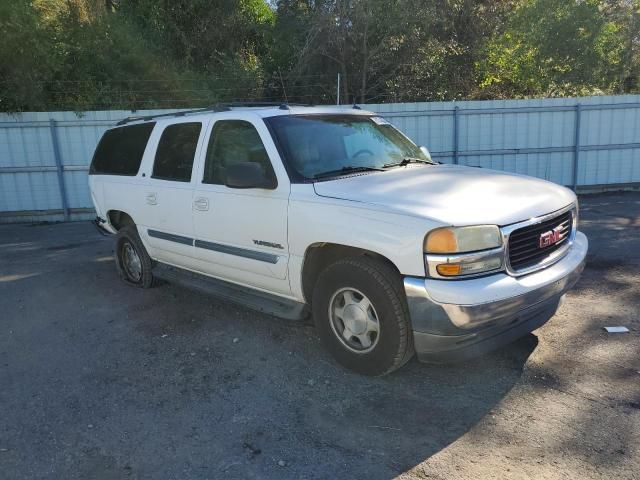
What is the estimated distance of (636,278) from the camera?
5.96m

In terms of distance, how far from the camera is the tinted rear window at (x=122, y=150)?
235 inches

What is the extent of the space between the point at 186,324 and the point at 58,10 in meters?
10.8

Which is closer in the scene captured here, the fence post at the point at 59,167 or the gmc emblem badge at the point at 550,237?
the gmc emblem badge at the point at 550,237

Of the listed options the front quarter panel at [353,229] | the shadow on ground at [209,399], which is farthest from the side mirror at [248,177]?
the shadow on ground at [209,399]

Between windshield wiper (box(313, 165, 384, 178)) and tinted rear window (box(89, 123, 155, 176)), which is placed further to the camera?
tinted rear window (box(89, 123, 155, 176))

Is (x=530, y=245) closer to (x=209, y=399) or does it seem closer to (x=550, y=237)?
(x=550, y=237)

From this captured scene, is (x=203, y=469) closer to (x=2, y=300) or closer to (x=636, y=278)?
(x=2, y=300)

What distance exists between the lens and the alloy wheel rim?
3.82 m

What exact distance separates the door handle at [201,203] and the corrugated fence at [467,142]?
22.3 feet

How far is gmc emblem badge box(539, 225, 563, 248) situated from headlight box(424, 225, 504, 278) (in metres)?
0.52

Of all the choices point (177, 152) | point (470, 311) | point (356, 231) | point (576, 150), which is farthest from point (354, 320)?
point (576, 150)

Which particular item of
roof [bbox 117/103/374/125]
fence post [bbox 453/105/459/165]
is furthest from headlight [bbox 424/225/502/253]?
fence post [bbox 453/105/459/165]

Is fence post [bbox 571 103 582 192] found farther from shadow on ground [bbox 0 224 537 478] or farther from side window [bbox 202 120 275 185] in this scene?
side window [bbox 202 120 275 185]

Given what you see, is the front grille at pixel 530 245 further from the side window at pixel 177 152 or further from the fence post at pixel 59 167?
the fence post at pixel 59 167
